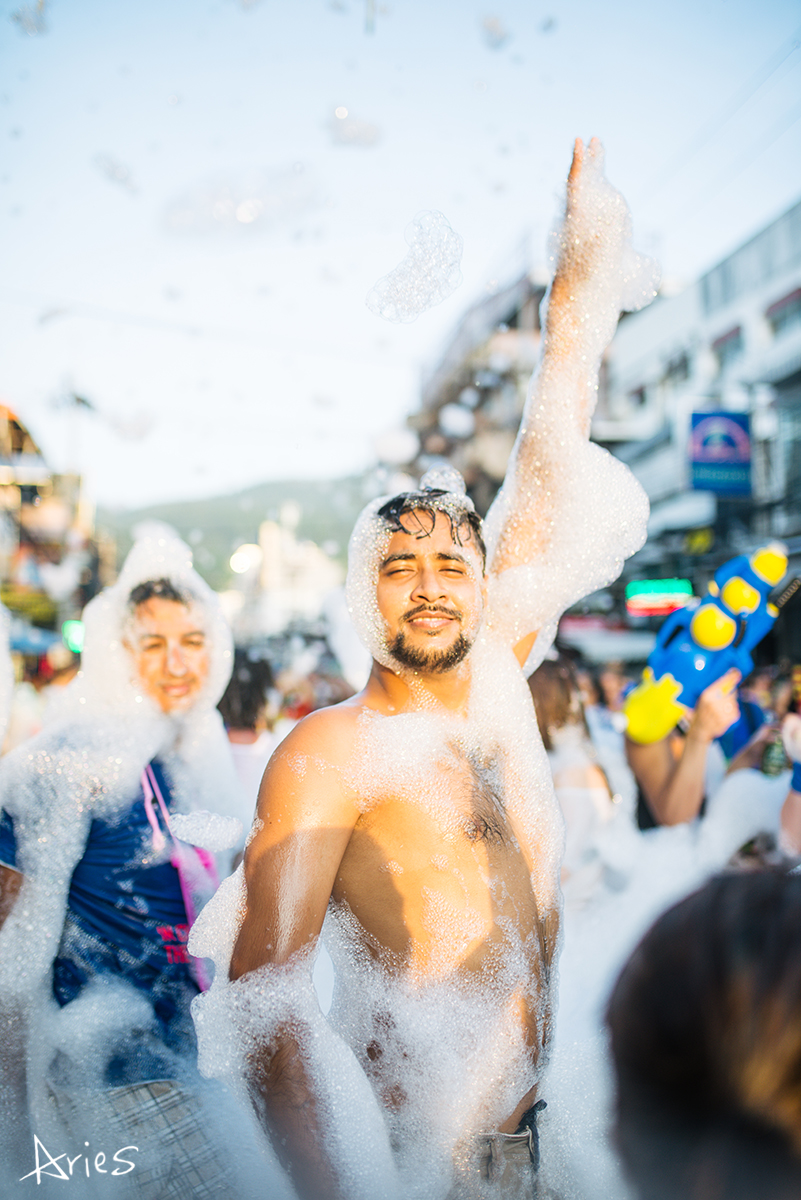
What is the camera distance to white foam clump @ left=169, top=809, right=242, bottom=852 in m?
2.00

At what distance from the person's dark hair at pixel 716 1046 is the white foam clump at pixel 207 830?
4.77 ft

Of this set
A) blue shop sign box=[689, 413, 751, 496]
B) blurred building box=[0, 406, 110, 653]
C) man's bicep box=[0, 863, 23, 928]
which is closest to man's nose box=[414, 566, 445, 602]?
man's bicep box=[0, 863, 23, 928]

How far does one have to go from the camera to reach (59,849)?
6.46 ft

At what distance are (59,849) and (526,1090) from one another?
1284 millimetres

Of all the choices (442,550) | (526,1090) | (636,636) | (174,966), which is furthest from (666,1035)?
(636,636)

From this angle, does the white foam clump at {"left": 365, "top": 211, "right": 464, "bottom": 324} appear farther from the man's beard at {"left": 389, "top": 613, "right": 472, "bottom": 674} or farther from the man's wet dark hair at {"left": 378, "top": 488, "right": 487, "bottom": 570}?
the man's beard at {"left": 389, "top": 613, "right": 472, "bottom": 674}

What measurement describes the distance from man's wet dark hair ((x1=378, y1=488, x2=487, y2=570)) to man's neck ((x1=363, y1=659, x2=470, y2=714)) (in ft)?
1.04

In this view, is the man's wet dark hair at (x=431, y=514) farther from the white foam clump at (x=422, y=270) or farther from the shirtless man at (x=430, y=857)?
the white foam clump at (x=422, y=270)

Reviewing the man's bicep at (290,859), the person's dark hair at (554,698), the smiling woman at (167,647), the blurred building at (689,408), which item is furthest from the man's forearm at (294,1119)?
the blurred building at (689,408)

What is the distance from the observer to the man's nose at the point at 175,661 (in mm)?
2379

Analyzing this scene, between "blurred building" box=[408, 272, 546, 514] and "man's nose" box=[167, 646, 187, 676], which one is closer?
"man's nose" box=[167, 646, 187, 676]

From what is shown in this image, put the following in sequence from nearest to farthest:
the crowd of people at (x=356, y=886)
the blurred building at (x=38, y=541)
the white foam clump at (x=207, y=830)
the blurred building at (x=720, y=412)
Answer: the crowd of people at (x=356, y=886) < the white foam clump at (x=207, y=830) < the blurred building at (x=720, y=412) < the blurred building at (x=38, y=541)

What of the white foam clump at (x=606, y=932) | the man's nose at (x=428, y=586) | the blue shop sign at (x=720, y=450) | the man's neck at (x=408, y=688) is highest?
the blue shop sign at (x=720, y=450)

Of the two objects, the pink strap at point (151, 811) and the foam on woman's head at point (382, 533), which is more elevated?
the foam on woman's head at point (382, 533)
